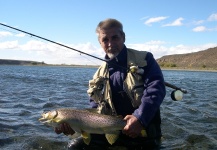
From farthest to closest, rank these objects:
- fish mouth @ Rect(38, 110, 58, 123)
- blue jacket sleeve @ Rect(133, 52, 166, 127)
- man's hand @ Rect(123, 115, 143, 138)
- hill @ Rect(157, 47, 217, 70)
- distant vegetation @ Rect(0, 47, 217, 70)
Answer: hill @ Rect(157, 47, 217, 70) < distant vegetation @ Rect(0, 47, 217, 70) < fish mouth @ Rect(38, 110, 58, 123) < blue jacket sleeve @ Rect(133, 52, 166, 127) < man's hand @ Rect(123, 115, 143, 138)

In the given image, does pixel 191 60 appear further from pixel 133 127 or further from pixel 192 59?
pixel 133 127

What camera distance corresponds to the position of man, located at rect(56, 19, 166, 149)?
5.54 meters

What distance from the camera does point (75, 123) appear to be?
17.6 ft

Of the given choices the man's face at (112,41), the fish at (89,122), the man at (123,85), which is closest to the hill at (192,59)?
the man at (123,85)

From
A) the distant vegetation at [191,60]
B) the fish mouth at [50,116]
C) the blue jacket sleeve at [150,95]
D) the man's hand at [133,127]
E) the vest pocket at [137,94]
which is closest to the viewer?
the man's hand at [133,127]

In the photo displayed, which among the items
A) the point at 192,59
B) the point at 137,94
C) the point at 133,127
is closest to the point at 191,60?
the point at 192,59

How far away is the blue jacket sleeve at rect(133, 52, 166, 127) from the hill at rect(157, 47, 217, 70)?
97.8m

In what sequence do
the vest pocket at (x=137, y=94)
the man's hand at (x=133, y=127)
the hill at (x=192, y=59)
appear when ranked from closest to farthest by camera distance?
the man's hand at (x=133, y=127)
the vest pocket at (x=137, y=94)
the hill at (x=192, y=59)

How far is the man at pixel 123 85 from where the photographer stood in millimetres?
5543

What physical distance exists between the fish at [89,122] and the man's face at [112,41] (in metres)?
1.19

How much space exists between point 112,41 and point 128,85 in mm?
808

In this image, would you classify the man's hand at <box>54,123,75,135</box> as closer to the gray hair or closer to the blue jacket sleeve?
the blue jacket sleeve

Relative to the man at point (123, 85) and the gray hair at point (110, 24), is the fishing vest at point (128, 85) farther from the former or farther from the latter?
the gray hair at point (110, 24)

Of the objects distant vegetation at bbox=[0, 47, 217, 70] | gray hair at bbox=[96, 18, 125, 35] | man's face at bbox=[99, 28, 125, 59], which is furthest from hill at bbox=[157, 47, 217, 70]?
gray hair at bbox=[96, 18, 125, 35]
